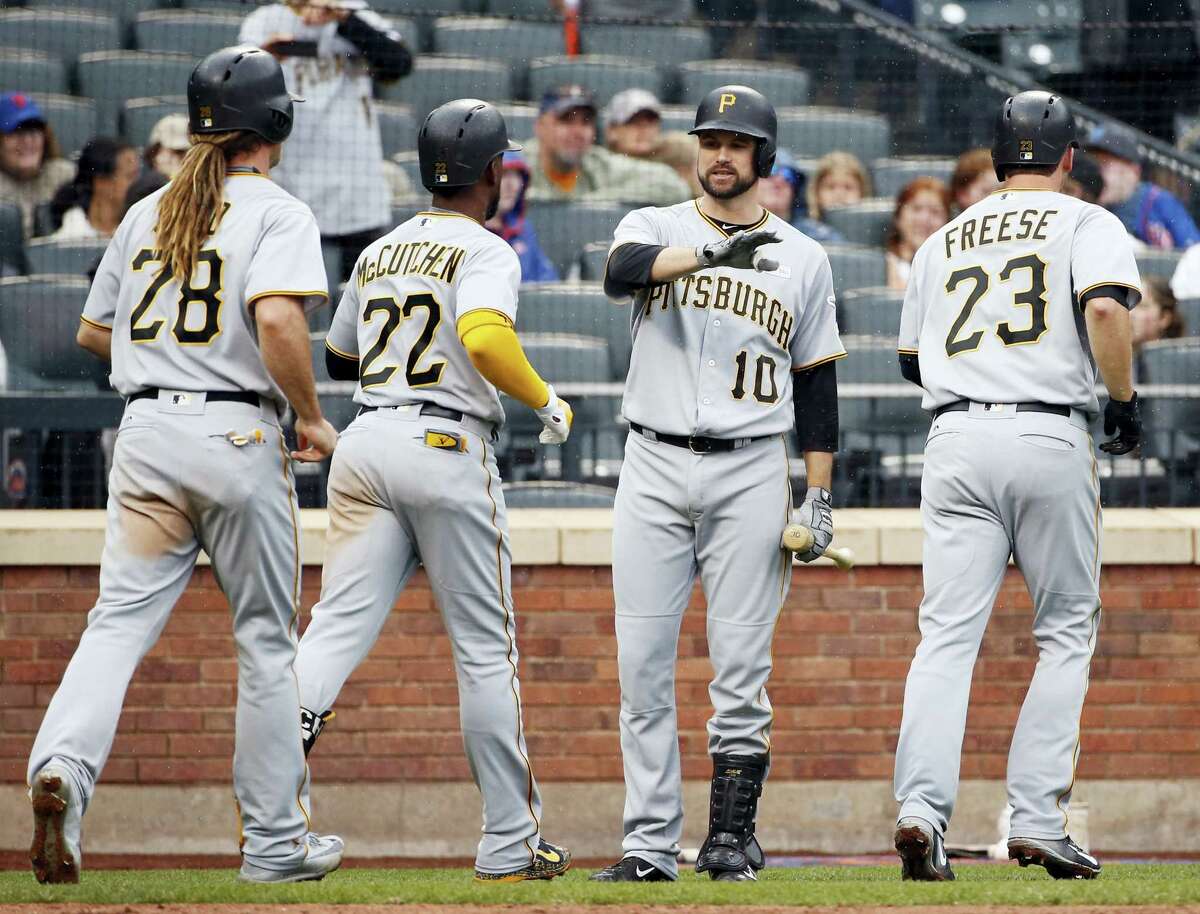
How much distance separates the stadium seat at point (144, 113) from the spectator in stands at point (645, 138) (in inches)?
80.6

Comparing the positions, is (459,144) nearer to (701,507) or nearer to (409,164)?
(701,507)

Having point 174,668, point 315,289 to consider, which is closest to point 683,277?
point 315,289

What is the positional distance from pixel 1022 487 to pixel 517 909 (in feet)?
5.36

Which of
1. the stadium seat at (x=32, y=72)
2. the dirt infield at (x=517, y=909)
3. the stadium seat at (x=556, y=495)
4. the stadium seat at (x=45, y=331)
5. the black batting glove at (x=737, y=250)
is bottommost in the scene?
the dirt infield at (x=517, y=909)

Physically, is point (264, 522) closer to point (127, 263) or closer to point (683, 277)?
point (127, 263)

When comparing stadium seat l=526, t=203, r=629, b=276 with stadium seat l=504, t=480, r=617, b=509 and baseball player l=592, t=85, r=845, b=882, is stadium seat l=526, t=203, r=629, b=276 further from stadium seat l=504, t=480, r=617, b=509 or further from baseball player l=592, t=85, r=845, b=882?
baseball player l=592, t=85, r=845, b=882

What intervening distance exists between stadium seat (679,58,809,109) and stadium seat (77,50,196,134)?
8.54ft

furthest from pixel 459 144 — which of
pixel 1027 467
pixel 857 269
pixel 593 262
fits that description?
pixel 857 269

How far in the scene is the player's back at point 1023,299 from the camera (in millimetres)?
4426

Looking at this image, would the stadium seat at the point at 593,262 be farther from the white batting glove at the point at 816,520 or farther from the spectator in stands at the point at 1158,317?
the white batting glove at the point at 816,520

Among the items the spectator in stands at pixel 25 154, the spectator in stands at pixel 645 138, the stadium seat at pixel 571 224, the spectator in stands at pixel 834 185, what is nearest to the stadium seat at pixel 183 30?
the spectator in stands at pixel 25 154

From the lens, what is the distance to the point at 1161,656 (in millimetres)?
6215

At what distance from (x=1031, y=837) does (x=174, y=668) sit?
9.99ft

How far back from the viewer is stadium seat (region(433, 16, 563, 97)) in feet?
31.2
